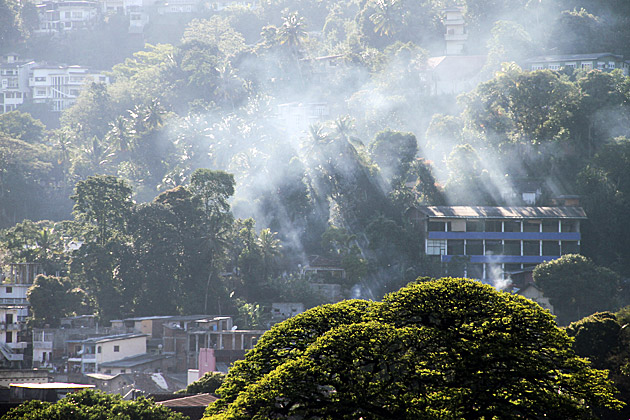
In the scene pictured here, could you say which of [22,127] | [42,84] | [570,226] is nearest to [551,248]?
[570,226]

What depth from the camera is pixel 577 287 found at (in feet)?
213

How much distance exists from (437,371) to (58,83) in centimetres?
11567

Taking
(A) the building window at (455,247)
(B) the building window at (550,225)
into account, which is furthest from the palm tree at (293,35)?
(B) the building window at (550,225)

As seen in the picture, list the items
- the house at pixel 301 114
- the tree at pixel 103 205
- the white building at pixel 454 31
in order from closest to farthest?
the tree at pixel 103 205 → the house at pixel 301 114 → the white building at pixel 454 31

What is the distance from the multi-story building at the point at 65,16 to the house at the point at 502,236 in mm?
88802

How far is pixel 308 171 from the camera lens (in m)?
82.8

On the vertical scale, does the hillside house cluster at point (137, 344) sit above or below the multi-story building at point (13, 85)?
below

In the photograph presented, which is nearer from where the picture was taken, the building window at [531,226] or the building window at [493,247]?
the building window at [493,247]

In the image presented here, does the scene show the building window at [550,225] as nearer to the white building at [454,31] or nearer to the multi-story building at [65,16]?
the white building at [454,31]

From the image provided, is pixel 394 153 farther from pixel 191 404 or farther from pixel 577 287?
pixel 191 404

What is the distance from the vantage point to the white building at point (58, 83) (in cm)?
12938

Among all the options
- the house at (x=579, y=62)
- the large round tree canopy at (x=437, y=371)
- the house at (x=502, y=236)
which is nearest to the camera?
the large round tree canopy at (x=437, y=371)

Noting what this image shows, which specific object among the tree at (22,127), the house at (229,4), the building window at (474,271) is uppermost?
the house at (229,4)

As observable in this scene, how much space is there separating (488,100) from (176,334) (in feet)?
115
